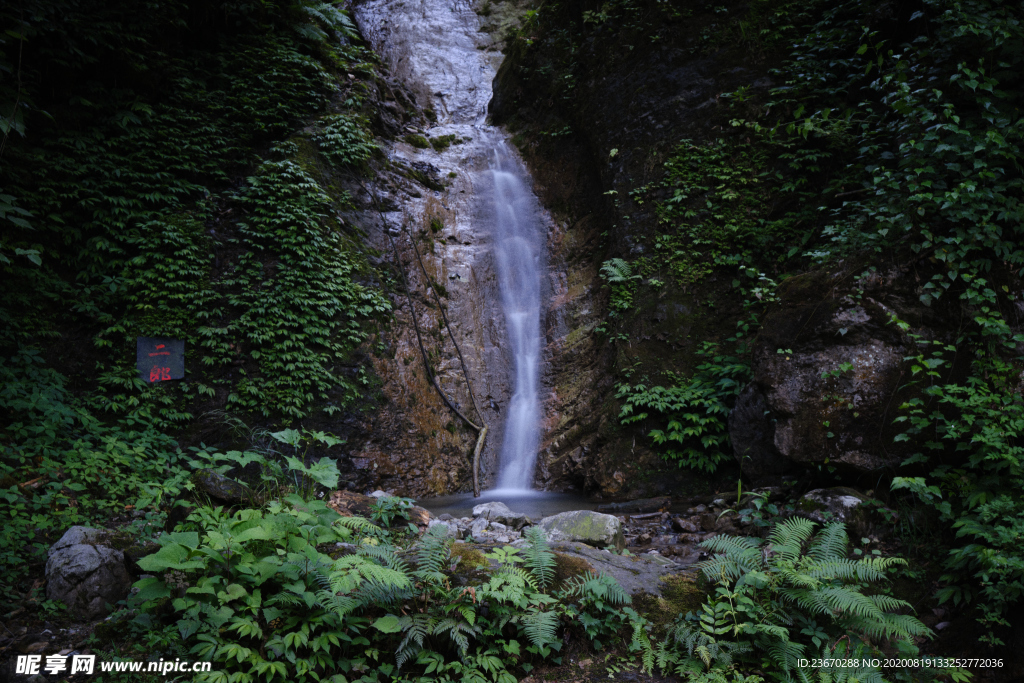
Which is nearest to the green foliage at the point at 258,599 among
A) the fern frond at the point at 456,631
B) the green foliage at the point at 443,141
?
the fern frond at the point at 456,631

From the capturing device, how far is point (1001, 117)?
446cm

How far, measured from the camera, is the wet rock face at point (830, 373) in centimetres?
477

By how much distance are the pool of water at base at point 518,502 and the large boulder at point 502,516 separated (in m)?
0.53

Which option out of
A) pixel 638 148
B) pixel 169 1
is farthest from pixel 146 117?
pixel 638 148

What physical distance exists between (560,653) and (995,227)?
545cm

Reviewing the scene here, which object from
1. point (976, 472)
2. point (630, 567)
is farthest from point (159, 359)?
point (976, 472)

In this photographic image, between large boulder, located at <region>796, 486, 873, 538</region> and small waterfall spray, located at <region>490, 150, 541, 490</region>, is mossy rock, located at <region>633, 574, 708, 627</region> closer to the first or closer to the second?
large boulder, located at <region>796, 486, 873, 538</region>

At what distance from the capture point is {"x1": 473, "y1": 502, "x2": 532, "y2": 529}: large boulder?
18.1 ft

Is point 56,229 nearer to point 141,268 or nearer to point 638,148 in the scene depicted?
point 141,268

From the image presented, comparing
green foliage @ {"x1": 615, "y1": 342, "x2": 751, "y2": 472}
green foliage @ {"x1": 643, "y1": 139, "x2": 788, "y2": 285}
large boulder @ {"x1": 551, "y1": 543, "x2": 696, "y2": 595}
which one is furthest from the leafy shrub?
green foliage @ {"x1": 643, "y1": 139, "x2": 788, "y2": 285}

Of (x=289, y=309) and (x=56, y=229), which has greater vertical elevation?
(x=56, y=229)

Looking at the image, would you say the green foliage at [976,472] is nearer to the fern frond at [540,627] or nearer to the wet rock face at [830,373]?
the wet rock face at [830,373]

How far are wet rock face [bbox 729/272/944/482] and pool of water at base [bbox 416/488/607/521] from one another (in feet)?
8.21

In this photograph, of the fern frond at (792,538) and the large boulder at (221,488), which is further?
the large boulder at (221,488)
